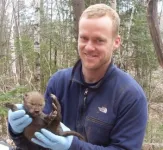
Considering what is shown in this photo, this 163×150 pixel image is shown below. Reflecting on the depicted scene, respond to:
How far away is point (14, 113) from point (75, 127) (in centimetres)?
56

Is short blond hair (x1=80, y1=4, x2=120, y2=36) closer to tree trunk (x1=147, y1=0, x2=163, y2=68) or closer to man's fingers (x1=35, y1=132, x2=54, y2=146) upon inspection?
man's fingers (x1=35, y1=132, x2=54, y2=146)

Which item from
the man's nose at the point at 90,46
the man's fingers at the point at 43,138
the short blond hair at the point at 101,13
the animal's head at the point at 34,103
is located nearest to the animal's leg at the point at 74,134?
the man's fingers at the point at 43,138

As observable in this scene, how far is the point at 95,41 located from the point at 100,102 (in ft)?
1.50

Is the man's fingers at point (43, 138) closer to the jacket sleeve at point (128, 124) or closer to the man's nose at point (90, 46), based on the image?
the jacket sleeve at point (128, 124)

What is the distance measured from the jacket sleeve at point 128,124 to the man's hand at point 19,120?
0.37m

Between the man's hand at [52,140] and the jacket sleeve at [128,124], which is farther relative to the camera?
the jacket sleeve at [128,124]

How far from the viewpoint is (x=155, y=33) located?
16.4ft

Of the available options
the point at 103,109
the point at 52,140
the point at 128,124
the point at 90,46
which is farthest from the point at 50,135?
the point at 90,46

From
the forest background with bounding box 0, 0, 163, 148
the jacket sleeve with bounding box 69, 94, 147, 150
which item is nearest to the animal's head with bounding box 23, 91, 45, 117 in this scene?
the jacket sleeve with bounding box 69, 94, 147, 150

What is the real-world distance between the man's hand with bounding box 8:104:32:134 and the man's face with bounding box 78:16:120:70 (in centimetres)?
58

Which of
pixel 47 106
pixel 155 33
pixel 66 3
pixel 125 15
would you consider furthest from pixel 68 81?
pixel 125 15

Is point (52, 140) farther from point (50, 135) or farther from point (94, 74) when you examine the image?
point (94, 74)

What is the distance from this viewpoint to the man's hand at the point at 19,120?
220 cm

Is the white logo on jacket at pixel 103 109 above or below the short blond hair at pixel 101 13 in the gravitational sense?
below
